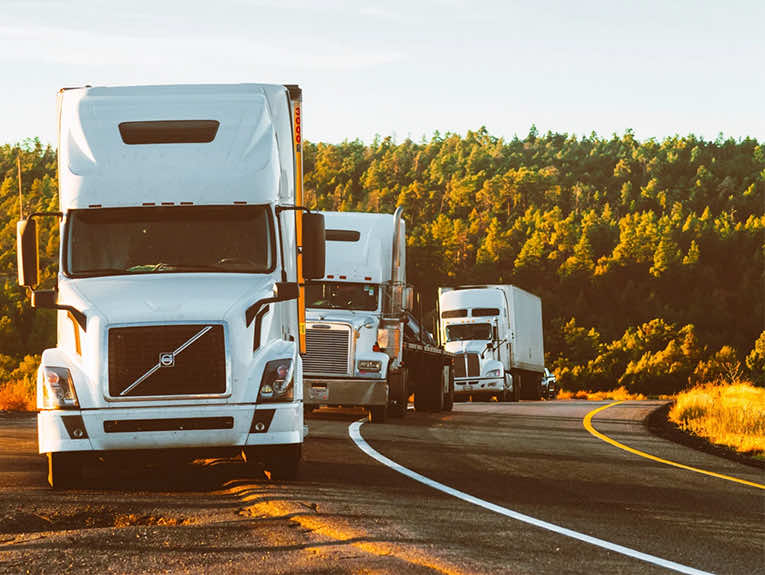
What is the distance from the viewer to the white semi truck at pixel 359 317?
23.3 m

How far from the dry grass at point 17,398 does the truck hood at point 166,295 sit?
671 inches

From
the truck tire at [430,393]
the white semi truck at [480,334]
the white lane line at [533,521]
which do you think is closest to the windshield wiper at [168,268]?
the white lane line at [533,521]

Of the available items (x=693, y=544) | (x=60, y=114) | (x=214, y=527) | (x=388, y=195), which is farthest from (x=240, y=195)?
(x=388, y=195)

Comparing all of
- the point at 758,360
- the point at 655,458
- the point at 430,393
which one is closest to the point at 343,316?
the point at 430,393

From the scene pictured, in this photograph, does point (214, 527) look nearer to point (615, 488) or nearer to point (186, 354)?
point (186, 354)

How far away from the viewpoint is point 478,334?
4456cm

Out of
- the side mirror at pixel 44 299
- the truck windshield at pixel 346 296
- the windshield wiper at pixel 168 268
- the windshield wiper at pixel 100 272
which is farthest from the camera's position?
the truck windshield at pixel 346 296

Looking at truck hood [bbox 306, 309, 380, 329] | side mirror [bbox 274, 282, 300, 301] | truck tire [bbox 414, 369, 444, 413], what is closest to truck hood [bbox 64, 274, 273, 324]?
side mirror [bbox 274, 282, 300, 301]

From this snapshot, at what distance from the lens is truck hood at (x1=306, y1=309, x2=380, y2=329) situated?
23422 millimetres

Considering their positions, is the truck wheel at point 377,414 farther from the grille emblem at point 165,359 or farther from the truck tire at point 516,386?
the truck tire at point 516,386

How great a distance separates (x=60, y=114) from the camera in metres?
12.8

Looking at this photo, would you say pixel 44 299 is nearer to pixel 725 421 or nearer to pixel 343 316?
pixel 343 316

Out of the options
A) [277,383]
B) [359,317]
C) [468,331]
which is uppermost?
[359,317]

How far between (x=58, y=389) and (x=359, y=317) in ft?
40.5
